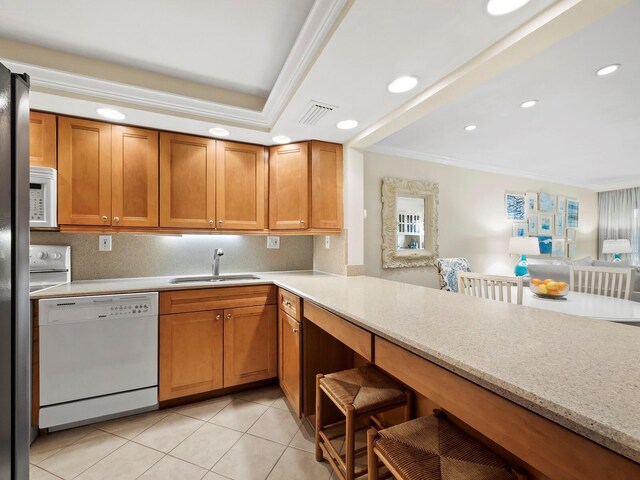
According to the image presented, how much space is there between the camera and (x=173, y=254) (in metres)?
2.70

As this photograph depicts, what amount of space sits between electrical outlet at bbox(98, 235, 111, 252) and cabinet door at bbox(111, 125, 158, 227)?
31 centimetres

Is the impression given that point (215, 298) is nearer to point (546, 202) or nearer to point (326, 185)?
point (326, 185)

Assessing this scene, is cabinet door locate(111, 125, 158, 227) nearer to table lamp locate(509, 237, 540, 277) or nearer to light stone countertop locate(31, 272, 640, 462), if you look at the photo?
light stone countertop locate(31, 272, 640, 462)

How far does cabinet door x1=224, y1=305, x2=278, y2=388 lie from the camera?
230cm

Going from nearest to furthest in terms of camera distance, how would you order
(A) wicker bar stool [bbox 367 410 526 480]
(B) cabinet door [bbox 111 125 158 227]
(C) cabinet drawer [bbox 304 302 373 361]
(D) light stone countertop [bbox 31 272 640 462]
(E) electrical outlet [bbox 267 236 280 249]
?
(D) light stone countertop [bbox 31 272 640 462]
(A) wicker bar stool [bbox 367 410 526 480]
(C) cabinet drawer [bbox 304 302 373 361]
(B) cabinet door [bbox 111 125 158 227]
(E) electrical outlet [bbox 267 236 280 249]

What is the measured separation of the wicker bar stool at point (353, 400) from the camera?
1296 mm

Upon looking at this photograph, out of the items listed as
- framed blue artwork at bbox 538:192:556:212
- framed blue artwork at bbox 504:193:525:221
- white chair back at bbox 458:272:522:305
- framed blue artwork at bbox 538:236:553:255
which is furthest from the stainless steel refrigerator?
framed blue artwork at bbox 538:236:553:255

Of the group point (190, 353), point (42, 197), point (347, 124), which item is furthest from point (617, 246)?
point (42, 197)

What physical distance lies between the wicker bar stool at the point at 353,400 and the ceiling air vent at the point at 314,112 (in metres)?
1.68

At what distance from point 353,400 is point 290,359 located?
0.86m

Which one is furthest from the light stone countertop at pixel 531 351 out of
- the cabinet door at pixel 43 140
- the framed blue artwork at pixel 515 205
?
the framed blue artwork at pixel 515 205

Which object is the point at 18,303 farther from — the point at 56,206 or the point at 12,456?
the point at 56,206

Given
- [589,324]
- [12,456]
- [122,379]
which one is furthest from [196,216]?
[589,324]

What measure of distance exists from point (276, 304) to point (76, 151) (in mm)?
1898
